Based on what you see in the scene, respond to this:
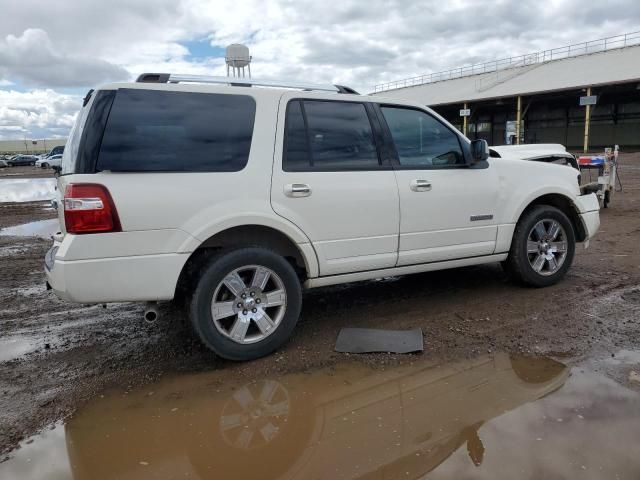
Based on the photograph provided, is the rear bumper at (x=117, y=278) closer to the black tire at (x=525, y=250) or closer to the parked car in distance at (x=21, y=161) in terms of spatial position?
the black tire at (x=525, y=250)

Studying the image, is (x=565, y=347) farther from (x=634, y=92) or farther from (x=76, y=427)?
(x=634, y=92)

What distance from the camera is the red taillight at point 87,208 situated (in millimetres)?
3270

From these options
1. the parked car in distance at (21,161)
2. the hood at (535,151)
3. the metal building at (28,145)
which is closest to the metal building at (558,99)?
the hood at (535,151)

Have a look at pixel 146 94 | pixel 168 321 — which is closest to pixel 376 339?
pixel 168 321

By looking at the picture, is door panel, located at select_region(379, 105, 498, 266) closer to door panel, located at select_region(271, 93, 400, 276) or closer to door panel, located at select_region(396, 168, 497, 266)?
door panel, located at select_region(396, 168, 497, 266)

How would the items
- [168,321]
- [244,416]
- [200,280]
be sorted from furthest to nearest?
[168,321], [200,280], [244,416]

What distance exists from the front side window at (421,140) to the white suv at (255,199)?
0.04ft

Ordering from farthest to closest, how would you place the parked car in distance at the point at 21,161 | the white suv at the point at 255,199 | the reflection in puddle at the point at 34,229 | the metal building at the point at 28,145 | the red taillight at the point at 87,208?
the metal building at the point at 28,145
the parked car in distance at the point at 21,161
the reflection in puddle at the point at 34,229
the white suv at the point at 255,199
the red taillight at the point at 87,208

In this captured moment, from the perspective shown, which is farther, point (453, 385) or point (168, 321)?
point (168, 321)

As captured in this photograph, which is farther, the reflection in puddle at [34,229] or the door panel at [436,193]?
the reflection in puddle at [34,229]

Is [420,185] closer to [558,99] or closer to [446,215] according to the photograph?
[446,215]

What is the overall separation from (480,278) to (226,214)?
11.3ft

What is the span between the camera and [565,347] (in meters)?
3.93

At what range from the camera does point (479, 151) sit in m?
4.73
